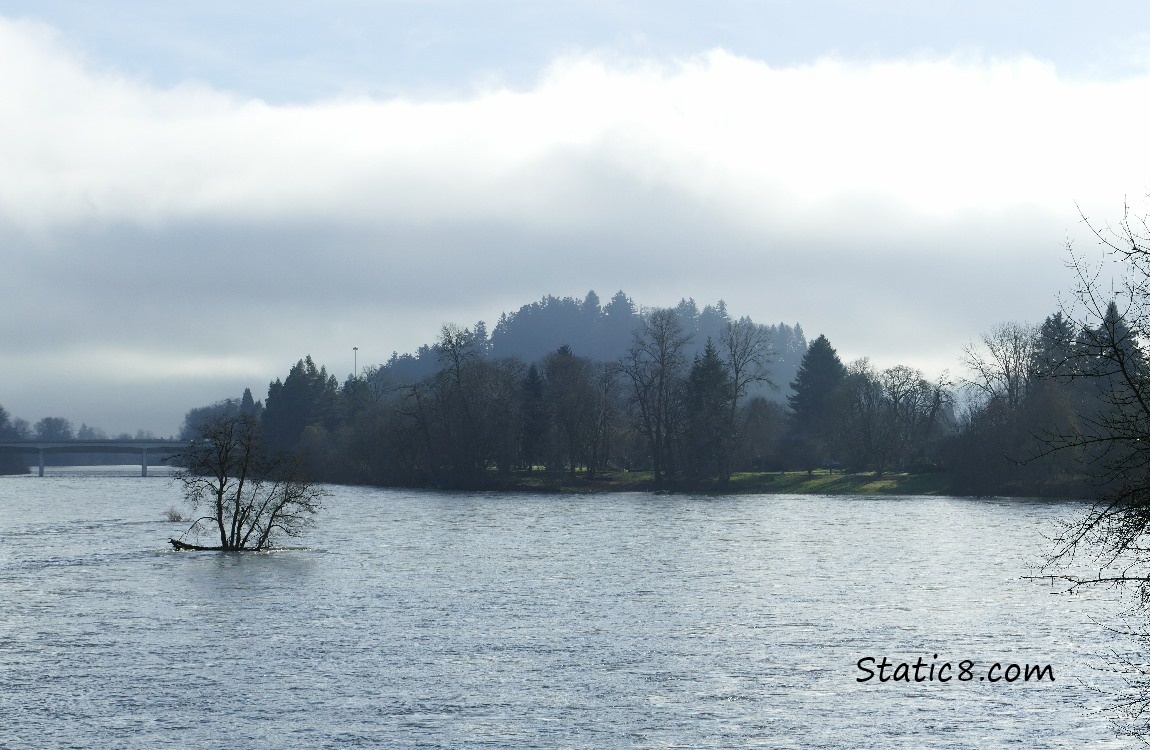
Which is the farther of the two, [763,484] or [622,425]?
[622,425]

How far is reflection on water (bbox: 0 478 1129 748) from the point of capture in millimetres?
24703

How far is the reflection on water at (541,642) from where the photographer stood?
24703mm

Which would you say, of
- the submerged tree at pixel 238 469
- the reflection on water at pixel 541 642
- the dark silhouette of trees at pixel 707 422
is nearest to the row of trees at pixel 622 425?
the dark silhouette of trees at pixel 707 422

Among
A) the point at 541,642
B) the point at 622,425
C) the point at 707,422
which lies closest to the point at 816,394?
the point at 622,425

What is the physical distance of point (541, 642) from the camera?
111ft

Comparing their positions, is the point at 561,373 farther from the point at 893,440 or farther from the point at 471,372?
the point at 893,440

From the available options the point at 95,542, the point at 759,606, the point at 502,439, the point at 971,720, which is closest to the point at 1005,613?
the point at 759,606

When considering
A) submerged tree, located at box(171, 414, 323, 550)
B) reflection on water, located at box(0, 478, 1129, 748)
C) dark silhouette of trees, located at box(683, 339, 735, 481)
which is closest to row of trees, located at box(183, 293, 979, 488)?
dark silhouette of trees, located at box(683, 339, 735, 481)

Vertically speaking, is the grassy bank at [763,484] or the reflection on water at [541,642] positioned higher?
the grassy bank at [763,484]

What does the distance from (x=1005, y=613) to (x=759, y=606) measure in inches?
322

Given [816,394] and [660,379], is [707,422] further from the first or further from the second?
[816,394]

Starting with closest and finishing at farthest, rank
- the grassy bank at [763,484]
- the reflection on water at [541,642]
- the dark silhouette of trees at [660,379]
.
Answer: the reflection on water at [541,642]
the grassy bank at [763,484]
the dark silhouette of trees at [660,379]

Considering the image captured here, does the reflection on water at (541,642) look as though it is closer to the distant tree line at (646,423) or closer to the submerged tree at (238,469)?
the submerged tree at (238,469)

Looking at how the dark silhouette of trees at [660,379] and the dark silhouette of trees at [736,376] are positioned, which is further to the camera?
the dark silhouette of trees at [660,379]
